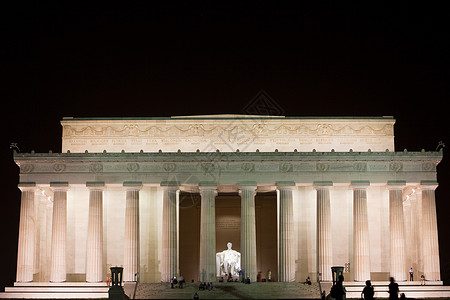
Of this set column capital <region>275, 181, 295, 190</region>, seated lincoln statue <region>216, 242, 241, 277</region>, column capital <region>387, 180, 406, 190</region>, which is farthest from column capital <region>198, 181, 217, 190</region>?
column capital <region>387, 180, 406, 190</region>

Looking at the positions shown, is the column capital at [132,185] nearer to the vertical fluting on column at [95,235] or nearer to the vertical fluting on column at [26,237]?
the vertical fluting on column at [95,235]

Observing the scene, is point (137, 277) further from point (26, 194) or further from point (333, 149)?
point (333, 149)

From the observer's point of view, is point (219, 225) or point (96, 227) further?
point (219, 225)

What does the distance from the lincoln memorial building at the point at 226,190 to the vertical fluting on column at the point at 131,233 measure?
10cm

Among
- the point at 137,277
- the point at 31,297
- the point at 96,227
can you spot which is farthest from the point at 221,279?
the point at 31,297

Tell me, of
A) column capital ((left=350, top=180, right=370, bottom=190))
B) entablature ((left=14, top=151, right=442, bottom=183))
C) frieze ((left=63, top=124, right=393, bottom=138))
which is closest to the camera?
column capital ((left=350, top=180, right=370, bottom=190))

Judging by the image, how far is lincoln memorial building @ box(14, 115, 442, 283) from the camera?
70.9 m

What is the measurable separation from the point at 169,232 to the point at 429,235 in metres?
24.3

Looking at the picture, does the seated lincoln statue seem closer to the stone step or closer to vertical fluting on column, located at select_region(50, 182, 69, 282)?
the stone step

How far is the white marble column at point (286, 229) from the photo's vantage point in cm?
7088

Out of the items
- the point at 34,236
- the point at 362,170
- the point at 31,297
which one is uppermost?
the point at 362,170

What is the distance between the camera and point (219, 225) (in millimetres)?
84188

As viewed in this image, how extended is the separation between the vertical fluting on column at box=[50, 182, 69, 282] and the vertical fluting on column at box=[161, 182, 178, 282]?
30.4 ft

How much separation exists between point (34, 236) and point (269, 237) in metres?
25.7
